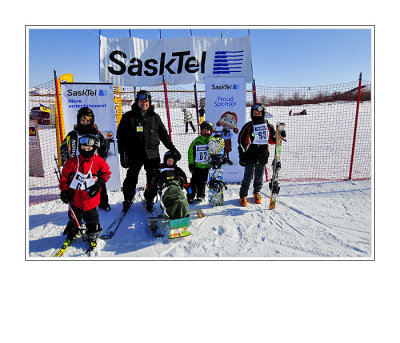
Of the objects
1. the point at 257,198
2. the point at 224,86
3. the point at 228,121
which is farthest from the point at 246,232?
the point at 224,86

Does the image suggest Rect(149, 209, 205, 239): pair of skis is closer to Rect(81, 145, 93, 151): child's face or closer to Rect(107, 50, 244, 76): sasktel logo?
Rect(81, 145, 93, 151): child's face

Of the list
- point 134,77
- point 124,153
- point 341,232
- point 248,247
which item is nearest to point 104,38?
point 134,77

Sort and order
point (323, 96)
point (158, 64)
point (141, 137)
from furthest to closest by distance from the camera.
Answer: point (323, 96)
point (158, 64)
point (141, 137)

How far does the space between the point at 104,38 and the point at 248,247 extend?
17.2 ft

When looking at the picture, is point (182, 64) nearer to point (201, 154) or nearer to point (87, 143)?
point (201, 154)

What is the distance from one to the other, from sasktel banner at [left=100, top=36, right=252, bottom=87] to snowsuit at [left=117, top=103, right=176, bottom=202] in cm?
188

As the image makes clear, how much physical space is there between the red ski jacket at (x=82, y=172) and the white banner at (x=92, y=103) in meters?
2.30

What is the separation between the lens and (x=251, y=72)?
18.7ft

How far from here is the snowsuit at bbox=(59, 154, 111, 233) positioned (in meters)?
3.12

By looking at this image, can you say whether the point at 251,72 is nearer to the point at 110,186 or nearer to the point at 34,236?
the point at 110,186

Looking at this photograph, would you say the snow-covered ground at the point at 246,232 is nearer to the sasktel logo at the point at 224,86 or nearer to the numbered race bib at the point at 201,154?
the numbered race bib at the point at 201,154

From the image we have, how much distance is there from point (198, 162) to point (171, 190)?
1097 millimetres

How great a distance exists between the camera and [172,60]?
5703mm

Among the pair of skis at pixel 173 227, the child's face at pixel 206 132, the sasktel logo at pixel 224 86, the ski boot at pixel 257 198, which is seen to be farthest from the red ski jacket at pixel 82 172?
the sasktel logo at pixel 224 86
